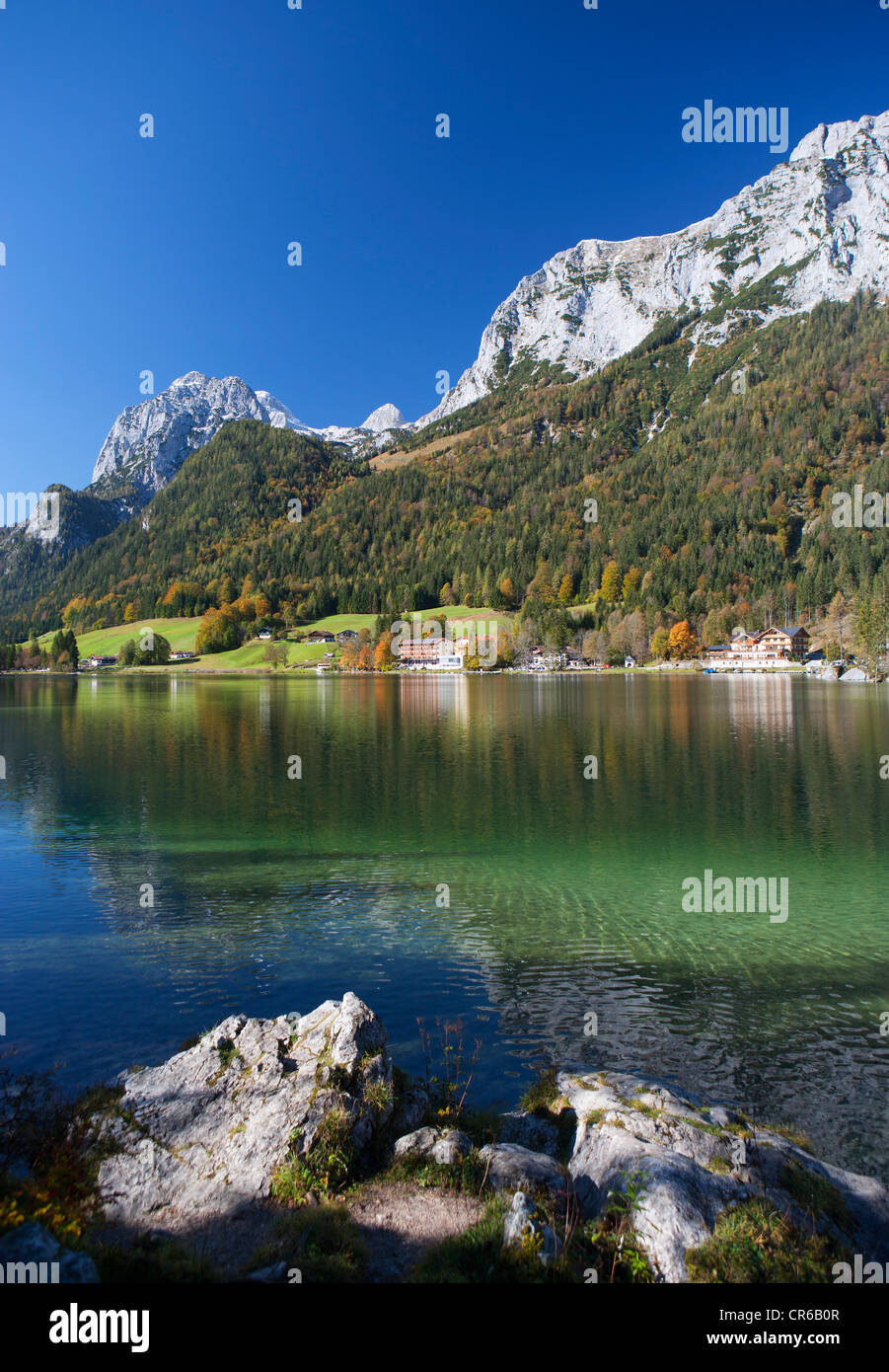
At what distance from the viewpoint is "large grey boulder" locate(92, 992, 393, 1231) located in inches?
289

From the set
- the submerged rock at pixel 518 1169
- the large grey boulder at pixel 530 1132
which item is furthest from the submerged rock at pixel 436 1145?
the large grey boulder at pixel 530 1132

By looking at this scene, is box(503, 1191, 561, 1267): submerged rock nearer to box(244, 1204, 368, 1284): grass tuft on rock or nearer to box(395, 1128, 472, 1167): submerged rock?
box(395, 1128, 472, 1167): submerged rock

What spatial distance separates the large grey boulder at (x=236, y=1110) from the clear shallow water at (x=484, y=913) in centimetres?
246

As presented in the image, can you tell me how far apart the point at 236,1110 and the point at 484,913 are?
34.7ft

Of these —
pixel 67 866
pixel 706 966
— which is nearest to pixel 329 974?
pixel 706 966

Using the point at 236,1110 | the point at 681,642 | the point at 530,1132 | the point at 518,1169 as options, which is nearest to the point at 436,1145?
the point at 518,1169

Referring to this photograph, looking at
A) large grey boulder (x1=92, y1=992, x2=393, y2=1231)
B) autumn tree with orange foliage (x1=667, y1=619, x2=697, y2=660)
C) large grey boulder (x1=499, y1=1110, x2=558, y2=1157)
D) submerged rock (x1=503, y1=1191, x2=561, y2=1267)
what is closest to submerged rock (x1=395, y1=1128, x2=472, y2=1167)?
large grey boulder (x1=92, y1=992, x2=393, y2=1231)

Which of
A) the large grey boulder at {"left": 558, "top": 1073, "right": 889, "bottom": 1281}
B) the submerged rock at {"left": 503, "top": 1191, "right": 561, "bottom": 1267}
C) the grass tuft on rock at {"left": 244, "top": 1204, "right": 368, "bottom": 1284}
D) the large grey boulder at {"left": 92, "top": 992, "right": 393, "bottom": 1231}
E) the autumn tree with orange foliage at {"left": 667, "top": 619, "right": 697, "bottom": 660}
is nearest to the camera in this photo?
the grass tuft on rock at {"left": 244, "top": 1204, "right": 368, "bottom": 1284}

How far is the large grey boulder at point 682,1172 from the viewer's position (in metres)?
6.58

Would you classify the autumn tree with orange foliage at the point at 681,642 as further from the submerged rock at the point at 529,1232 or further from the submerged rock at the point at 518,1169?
the submerged rock at the point at 529,1232

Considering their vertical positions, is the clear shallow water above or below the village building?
below

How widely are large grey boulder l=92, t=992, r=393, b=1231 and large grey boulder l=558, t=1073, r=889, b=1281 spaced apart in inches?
106

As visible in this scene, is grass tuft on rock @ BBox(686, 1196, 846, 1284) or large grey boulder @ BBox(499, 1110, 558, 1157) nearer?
grass tuft on rock @ BBox(686, 1196, 846, 1284)

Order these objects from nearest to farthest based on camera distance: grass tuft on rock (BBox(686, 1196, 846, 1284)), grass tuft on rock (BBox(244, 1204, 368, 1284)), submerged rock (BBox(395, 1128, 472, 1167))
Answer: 1. grass tuft on rock (BBox(244, 1204, 368, 1284))
2. grass tuft on rock (BBox(686, 1196, 846, 1284))
3. submerged rock (BBox(395, 1128, 472, 1167))
